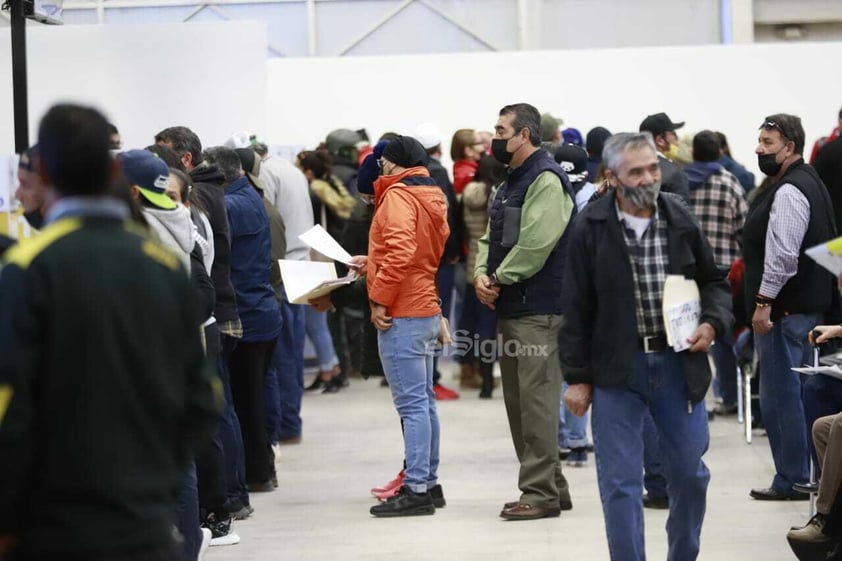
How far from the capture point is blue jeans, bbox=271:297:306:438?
7559mm

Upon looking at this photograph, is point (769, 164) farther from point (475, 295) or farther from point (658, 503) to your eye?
point (475, 295)

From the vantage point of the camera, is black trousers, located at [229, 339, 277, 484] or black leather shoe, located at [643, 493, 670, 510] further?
black trousers, located at [229, 339, 277, 484]

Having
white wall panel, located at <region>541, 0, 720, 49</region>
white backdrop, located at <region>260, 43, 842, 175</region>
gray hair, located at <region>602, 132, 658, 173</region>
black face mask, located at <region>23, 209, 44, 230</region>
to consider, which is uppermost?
white wall panel, located at <region>541, 0, 720, 49</region>

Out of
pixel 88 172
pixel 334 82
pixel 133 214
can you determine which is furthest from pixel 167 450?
pixel 334 82

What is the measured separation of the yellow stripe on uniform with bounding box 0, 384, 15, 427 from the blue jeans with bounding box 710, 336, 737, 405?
20.6ft

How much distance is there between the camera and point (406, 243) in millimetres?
5695

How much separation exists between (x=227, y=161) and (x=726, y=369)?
11.7 ft

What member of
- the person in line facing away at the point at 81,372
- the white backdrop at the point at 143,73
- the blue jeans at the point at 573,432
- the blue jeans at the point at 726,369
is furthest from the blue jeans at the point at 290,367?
the person in line facing away at the point at 81,372

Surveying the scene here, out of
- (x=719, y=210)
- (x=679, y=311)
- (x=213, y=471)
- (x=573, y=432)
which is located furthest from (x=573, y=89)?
(x=679, y=311)

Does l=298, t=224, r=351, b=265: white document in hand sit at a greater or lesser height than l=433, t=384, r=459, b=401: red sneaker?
greater

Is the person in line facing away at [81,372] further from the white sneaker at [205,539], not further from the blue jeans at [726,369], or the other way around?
the blue jeans at [726,369]

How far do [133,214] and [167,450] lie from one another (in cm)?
108

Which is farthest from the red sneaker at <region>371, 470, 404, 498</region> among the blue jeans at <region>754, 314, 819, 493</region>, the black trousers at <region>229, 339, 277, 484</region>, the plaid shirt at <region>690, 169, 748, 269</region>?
the plaid shirt at <region>690, 169, 748, 269</region>

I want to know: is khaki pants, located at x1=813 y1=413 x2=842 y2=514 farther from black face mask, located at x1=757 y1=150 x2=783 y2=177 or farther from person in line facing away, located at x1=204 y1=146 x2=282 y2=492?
person in line facing away, located at x1=204 y1=146 x2=282 y2=492
